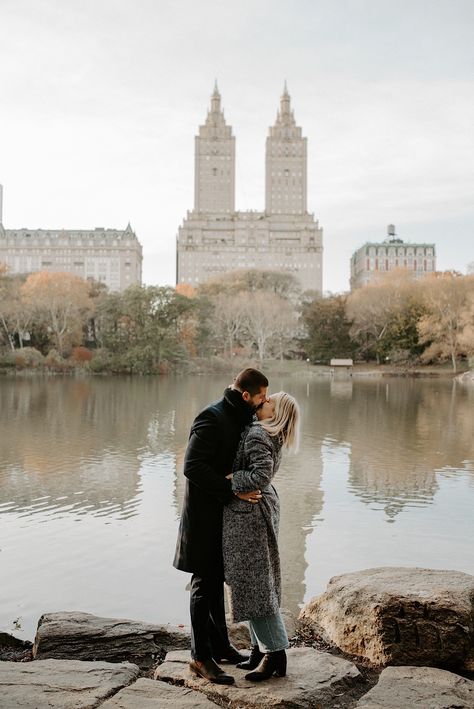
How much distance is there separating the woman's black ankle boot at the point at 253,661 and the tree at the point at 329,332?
5766cm

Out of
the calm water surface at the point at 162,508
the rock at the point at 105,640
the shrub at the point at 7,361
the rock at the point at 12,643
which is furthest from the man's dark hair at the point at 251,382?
the shrub at the point at 7,361

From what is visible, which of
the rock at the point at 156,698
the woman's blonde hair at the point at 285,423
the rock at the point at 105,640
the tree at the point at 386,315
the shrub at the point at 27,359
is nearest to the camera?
the rock at the point at 156,698

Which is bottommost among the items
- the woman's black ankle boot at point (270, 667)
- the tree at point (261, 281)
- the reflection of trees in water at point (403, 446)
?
the reflection of trees in water at point (403, 446)

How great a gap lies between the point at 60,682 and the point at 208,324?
176 ft

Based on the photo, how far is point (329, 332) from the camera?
200ft

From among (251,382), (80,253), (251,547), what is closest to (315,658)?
(251,547)

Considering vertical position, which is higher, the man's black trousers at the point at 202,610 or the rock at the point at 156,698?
the man's black trousers at the point at 202,610

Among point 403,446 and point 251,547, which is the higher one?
point 251,547

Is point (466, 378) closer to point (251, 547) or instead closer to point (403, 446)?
point (403, 446)

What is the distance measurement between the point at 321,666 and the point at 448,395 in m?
29.5

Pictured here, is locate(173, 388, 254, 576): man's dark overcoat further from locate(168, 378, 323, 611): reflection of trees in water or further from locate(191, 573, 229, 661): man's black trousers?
locate(168, 378, 323, 611): reflection of trees in water

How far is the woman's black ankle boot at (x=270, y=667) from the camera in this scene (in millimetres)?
3588

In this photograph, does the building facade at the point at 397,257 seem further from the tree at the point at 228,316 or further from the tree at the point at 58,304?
the tree at the point at 58,304

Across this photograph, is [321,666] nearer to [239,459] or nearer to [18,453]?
[239,459]
